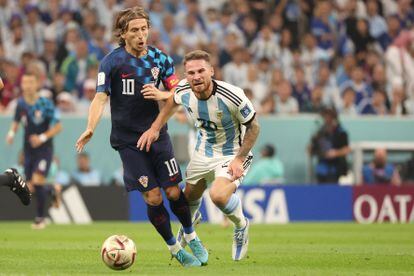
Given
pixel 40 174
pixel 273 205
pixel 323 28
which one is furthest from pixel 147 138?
pixel 323 28

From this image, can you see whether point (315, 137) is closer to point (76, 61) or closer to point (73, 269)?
point (76, 61)

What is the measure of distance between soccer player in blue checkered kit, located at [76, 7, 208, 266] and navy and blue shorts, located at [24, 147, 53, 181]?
7.84 metres

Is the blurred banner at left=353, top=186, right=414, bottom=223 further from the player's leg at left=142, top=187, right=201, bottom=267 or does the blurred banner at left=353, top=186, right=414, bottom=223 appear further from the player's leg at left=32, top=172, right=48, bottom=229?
the player's leg at left=142, top=187, right=201, bottom=267

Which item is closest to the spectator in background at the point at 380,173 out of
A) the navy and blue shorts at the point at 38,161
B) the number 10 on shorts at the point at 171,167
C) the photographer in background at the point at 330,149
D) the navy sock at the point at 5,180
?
the photographer in background at the point at 330,149

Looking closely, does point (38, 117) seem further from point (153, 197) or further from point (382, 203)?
point (153, 197)

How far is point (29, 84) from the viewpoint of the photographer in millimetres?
17578

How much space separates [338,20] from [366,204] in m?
5.07

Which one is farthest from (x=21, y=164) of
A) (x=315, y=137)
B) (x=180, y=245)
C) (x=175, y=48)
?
(x=180, y=245)

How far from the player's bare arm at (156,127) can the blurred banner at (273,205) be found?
385 inches

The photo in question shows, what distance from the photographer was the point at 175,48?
843 inches

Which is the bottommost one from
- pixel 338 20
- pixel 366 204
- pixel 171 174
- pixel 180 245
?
pixel 366 204

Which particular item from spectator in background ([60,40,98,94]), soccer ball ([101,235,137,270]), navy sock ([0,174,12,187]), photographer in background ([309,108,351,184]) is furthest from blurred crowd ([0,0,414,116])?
soccer ball ([101,235,137,270])

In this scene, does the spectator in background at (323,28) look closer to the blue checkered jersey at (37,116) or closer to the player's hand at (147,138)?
the blue checkered jersey at (37,116)

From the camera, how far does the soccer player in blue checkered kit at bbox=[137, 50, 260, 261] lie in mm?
10273
